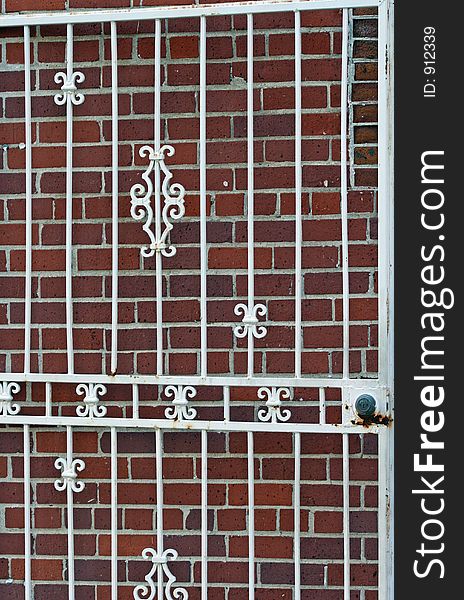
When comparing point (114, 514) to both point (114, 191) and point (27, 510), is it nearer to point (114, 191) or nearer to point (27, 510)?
point (27, 510)

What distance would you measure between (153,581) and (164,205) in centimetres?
132

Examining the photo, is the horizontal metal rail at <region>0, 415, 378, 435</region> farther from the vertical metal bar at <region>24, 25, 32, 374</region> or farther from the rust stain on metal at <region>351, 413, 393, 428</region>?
the vertical metal bar at <region>24, 25, 32, 374</region>

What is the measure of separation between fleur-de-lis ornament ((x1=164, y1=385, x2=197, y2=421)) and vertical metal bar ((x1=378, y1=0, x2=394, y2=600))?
2.14ft

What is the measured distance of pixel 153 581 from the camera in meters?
3.42

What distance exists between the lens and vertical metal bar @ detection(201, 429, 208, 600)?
3.35 m

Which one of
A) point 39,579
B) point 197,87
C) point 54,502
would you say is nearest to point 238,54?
point 197,87

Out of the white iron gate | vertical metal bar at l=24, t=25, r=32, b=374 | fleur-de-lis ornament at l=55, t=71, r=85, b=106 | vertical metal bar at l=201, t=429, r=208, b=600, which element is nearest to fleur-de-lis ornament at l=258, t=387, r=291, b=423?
the white iron gate

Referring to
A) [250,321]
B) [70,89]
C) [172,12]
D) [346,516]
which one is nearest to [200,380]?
[250,321]

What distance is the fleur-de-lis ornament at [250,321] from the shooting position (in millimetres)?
3324

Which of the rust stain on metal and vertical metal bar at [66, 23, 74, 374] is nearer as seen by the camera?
the rust stain on metal

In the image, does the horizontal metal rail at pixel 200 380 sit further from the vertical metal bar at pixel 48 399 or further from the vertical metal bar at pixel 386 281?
the vertical metal bar at pixel 386 281

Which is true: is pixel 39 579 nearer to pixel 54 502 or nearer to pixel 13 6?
pixel 54 502

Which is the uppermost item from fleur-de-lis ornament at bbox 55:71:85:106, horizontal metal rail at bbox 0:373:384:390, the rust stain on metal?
fleur-de-lis ornament at bbox 55:71:85:106

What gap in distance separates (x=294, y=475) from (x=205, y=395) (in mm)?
412
